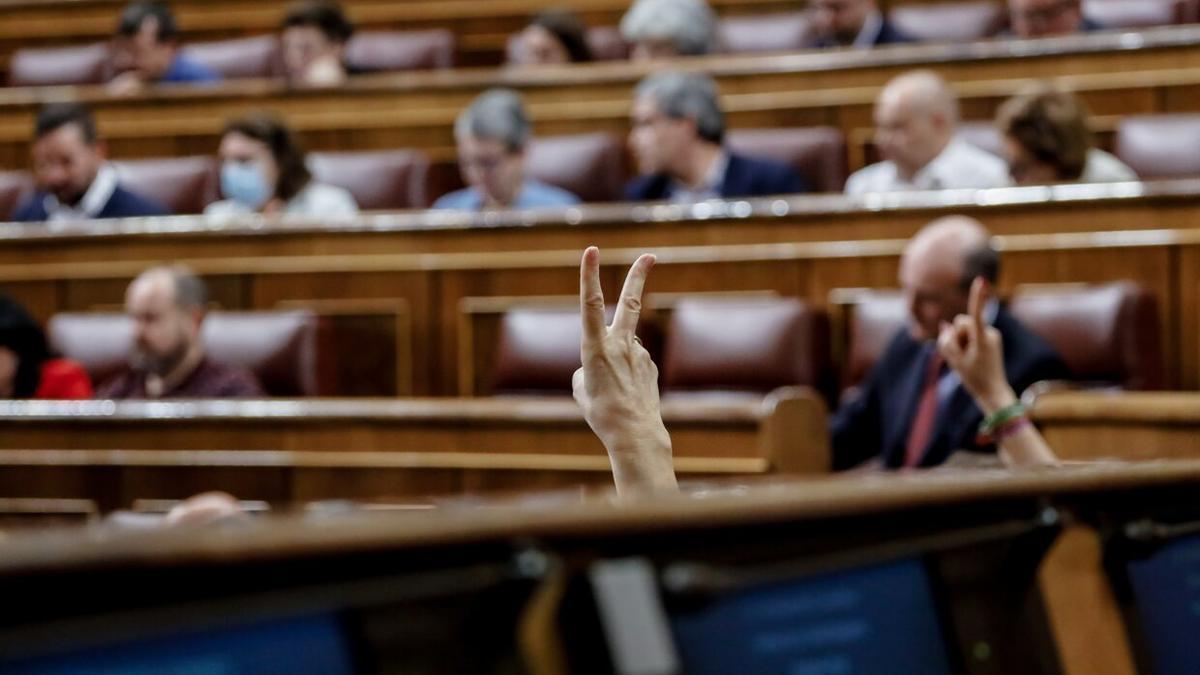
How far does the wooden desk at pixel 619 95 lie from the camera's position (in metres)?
1.66

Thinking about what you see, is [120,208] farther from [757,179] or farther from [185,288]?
[757,179]

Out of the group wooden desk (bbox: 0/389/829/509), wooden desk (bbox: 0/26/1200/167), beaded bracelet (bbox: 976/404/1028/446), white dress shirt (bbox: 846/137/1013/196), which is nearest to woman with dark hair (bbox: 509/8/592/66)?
wooden desk (bbox: 0/26/1200/167)

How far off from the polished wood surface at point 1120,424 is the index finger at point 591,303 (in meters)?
0.56

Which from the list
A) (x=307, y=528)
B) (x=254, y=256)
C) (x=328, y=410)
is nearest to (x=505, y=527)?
(x=307, y=528)

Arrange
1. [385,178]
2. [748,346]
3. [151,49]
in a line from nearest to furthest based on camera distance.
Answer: [748,346], [385,178], [151,49]

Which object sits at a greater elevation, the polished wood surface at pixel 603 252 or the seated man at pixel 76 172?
the seated man at pixel 76 172

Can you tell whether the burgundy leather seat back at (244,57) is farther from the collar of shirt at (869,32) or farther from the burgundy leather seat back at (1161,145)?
the burgundy leather seat back at (1161,145)

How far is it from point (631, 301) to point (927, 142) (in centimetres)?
106

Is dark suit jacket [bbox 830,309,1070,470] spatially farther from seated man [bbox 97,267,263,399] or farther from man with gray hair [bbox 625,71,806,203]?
seated man [bbox 97,267,263,399]

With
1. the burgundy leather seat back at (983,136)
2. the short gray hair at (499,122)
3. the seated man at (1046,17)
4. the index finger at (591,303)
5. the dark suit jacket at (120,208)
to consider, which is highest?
the seated man at (1046,17)

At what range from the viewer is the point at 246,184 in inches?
71.3

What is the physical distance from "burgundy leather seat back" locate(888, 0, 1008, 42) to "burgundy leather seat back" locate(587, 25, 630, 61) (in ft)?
1.14

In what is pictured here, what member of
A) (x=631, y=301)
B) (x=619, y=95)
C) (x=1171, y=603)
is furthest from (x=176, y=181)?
(x=1171, y=603)

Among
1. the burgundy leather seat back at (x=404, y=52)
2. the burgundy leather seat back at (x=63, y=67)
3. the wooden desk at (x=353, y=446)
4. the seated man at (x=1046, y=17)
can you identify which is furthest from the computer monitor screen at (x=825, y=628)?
the burgundy leather seat back at (x=63, y=67)
